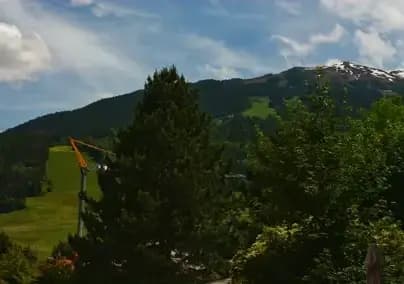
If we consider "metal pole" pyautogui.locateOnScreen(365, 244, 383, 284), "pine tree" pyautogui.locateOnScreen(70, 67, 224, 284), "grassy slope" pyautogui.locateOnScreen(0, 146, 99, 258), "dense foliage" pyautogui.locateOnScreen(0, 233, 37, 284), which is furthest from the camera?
"grassy slope" pyautogui.locateOnScreen(0, 146, 99, 258)

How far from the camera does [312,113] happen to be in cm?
1955

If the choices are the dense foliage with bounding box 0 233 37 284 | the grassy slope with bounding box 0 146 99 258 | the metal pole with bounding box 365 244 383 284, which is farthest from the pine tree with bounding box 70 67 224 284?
the grassy slope with bounding box 0 146 99 258

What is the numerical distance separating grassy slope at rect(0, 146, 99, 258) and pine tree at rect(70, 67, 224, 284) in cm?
8059

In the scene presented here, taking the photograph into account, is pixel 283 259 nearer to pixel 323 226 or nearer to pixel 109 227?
pixel 323 226

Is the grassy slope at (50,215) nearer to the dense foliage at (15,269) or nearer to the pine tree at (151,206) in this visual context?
the dense foliage at (15,269)

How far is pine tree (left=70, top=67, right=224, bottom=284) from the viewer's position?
30.2 meters

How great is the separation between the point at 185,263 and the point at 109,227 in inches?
143

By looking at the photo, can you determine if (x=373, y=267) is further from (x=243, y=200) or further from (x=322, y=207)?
(x=243, y=200)

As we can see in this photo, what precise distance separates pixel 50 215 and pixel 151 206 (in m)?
132

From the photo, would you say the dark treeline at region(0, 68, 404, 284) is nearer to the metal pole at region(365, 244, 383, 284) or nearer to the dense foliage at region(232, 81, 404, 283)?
the dense foliage at region(232, 81, 404, 283)

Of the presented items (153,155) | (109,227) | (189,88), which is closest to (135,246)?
(109,227)

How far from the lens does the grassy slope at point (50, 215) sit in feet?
433

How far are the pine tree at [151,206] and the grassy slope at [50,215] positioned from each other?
80.6 m

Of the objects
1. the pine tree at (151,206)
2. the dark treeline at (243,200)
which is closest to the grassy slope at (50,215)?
the dark treeline at (243,200)
